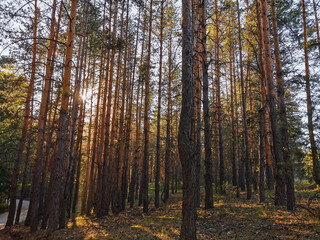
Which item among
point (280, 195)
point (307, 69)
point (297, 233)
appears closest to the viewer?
point (297, 233)

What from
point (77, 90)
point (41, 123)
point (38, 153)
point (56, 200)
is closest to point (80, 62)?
point (77, 90)

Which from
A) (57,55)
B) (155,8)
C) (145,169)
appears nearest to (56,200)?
(145,169)

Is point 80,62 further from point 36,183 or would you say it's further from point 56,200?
point 56,200

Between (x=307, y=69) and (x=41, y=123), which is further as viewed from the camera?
(x=307, y=69)

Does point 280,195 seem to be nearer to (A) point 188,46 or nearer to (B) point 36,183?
(A) point 188,46

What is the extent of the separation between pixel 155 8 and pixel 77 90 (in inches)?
306

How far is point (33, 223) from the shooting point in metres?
9.91

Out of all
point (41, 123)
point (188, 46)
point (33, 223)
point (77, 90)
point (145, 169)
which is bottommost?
point (33, 223)

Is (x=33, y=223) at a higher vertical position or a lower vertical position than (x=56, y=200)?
lower

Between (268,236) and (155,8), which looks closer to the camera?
(268,236)

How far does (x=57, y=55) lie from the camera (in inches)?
567

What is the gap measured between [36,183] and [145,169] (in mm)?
5927

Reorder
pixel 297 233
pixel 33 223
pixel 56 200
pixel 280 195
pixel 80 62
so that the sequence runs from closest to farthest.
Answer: pixel 297 233 < pixel 56 200 < pixel 280 195 < pixel 33 223 < pixel 80 62

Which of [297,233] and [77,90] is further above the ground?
[77,90]
